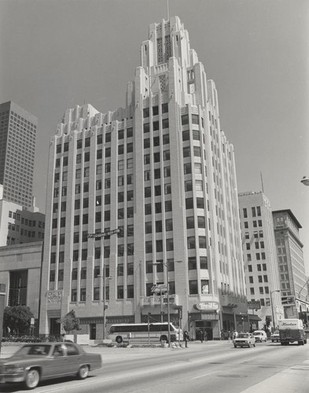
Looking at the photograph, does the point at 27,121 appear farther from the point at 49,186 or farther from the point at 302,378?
the point at 302,378

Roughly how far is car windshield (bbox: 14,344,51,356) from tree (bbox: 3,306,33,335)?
60485 millimetres

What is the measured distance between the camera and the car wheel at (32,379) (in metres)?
12.6

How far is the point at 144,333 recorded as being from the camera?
55062mm

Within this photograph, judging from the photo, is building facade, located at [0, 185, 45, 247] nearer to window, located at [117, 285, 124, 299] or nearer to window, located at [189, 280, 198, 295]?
window, located at [117, 285, 124, 299]

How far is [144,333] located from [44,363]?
1717 inches

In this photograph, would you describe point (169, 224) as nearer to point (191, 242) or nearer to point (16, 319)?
point (191, 242)

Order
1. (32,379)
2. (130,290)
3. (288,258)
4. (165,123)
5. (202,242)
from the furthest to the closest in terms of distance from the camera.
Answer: (288,258)
(165,123)
(130,290)
(202,242)
(32,379)

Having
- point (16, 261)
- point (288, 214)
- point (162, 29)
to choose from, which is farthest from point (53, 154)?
point (288, 214)

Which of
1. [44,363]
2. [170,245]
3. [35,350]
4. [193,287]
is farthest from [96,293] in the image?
[44,363]

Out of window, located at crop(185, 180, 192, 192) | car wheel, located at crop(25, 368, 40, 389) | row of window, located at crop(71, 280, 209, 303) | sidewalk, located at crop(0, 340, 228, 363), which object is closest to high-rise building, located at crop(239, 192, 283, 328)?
row of window, located at crop(71, 280, 209, 303)

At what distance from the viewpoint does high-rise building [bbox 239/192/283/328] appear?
123062mm

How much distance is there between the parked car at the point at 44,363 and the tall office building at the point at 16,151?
133 meters

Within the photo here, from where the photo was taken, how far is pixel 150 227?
2872 inches

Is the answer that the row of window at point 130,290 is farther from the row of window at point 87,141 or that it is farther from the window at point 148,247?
the row of window at point 87,141
